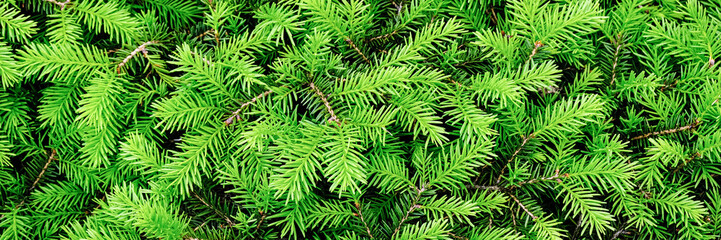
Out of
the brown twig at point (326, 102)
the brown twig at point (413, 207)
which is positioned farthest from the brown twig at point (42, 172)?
the brown twig at point (413, 207)

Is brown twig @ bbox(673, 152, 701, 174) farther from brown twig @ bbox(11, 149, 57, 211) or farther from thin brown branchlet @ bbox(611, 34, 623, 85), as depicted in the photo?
brown twig @ bbox(11, 149, 57, 211)

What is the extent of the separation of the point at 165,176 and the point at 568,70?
2.15 ft

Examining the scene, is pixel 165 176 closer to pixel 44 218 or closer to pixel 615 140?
pixel 44 218

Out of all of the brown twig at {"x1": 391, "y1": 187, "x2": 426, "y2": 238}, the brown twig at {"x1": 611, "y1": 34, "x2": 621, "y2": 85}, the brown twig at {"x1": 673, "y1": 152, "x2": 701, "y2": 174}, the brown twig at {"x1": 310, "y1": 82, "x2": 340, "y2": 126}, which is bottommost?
the brown twig at {"x1": 391, "y1": 187, "x2": 426, "y2": 238}

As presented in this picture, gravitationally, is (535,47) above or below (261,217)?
above

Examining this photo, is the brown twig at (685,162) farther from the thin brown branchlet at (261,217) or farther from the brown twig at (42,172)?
the brown twig at (42,172)

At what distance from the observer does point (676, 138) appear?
750 millimetres

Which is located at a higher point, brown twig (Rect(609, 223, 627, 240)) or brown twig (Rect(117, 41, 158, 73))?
brown twig (Rect(117, 41, 158, 73))

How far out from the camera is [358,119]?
657 millimetres

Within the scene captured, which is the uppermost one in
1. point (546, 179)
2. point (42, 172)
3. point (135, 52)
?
point (135, 52)

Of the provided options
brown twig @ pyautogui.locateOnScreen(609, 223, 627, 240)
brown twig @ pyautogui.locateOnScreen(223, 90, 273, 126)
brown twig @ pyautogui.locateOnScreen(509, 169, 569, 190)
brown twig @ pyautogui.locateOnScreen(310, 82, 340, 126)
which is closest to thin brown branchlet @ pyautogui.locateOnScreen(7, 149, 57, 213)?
brown twig @ pyautogui.locateOnScreen(223, 90, 273, 126)

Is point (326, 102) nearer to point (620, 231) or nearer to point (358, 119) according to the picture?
point (358, 119)

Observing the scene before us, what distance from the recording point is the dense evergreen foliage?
0.67 m

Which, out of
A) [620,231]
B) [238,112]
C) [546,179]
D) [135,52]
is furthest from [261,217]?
[620,231]
